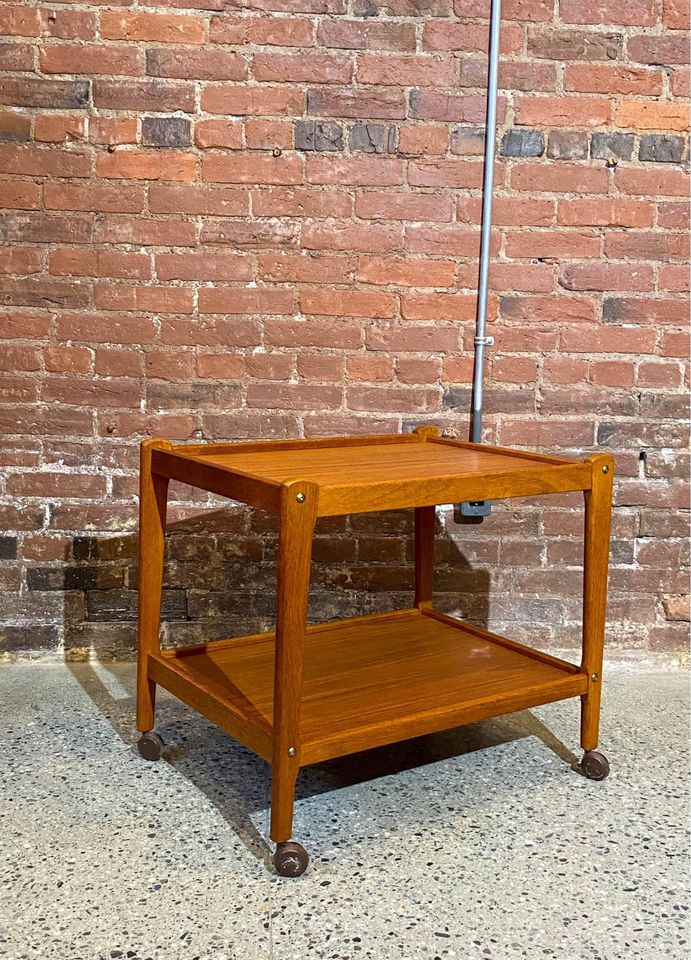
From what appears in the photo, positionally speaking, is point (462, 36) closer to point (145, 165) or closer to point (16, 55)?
point (145, 165)

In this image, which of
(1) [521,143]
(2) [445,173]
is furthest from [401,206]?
(1) [521,143]

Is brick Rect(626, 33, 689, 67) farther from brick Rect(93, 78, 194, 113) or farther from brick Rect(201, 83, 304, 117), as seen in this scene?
brick Rect(93, 78, 194, 113)

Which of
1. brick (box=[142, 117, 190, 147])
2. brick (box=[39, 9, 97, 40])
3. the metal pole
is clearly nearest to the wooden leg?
the metal pole

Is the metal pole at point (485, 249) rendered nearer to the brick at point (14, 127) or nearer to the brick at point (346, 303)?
the brick at point (346, 303)

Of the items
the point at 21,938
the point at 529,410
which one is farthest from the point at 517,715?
the point at 21,938

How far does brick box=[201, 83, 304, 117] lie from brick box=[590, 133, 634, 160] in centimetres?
79

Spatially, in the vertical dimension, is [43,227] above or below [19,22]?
below

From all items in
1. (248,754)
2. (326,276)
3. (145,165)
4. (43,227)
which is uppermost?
(145,165)

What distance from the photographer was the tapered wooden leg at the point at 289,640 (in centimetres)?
165

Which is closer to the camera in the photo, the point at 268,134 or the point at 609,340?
the point at 268,134

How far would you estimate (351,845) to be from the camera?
1815mm

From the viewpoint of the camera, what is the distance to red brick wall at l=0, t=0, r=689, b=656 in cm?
251

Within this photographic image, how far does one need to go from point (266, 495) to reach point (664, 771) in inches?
45.8

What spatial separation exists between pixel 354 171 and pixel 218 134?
0.37 meters
